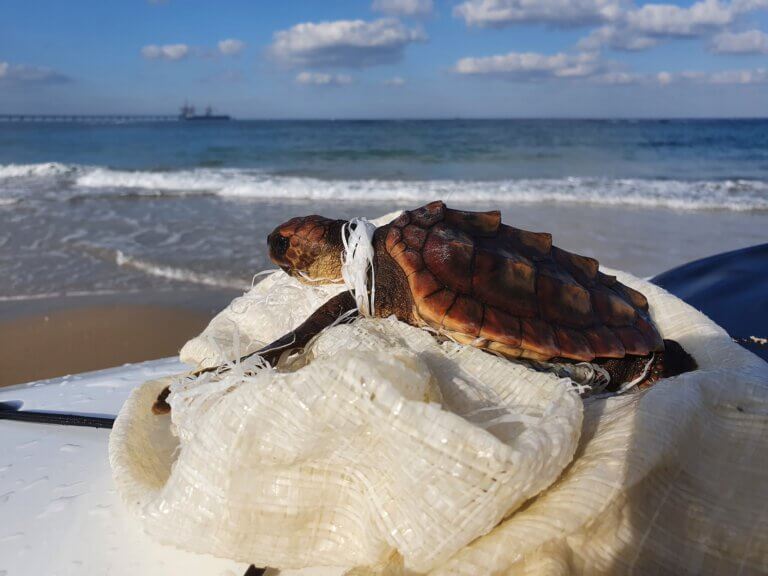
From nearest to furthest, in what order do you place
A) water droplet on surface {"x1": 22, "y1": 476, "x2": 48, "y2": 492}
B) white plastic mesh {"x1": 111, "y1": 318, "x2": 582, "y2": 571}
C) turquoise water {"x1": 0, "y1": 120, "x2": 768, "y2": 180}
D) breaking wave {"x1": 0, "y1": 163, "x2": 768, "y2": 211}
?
1. white plastic mesh {"x1": 111, "y1": 318, "x2": 582, "y2": 571}
2. water droplet on surface {"x1": 22, "y1": 476, "x2": 48, "y2": 492}
3. breaking wave {"x1": 0, "y1": 163, "x2": 768, "y2": 211}
4. turquoise water {"x1": 0, "y1": 120, "x2": 768, "y2": 180}

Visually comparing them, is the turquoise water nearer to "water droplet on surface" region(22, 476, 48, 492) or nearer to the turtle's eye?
the turtle's eye

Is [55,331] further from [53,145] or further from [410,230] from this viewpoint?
[53,145]

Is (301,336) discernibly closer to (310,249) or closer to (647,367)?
(310,249)

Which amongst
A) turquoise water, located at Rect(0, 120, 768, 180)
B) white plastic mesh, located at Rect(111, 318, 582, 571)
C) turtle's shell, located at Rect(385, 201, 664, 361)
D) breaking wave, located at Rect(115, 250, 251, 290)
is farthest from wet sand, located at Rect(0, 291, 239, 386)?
turquoise water, located at Rect(0, 120, 768, 180)

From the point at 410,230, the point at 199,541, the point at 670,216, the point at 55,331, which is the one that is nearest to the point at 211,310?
the point at 55,331

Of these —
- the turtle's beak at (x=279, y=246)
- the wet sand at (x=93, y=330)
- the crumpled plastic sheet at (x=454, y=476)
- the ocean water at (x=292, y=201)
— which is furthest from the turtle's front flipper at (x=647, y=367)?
the ocean water at (x=292, y=201)

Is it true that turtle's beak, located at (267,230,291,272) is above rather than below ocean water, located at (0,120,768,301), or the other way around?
above

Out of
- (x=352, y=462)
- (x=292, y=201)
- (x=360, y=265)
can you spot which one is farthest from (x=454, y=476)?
(x=292, y=201)
